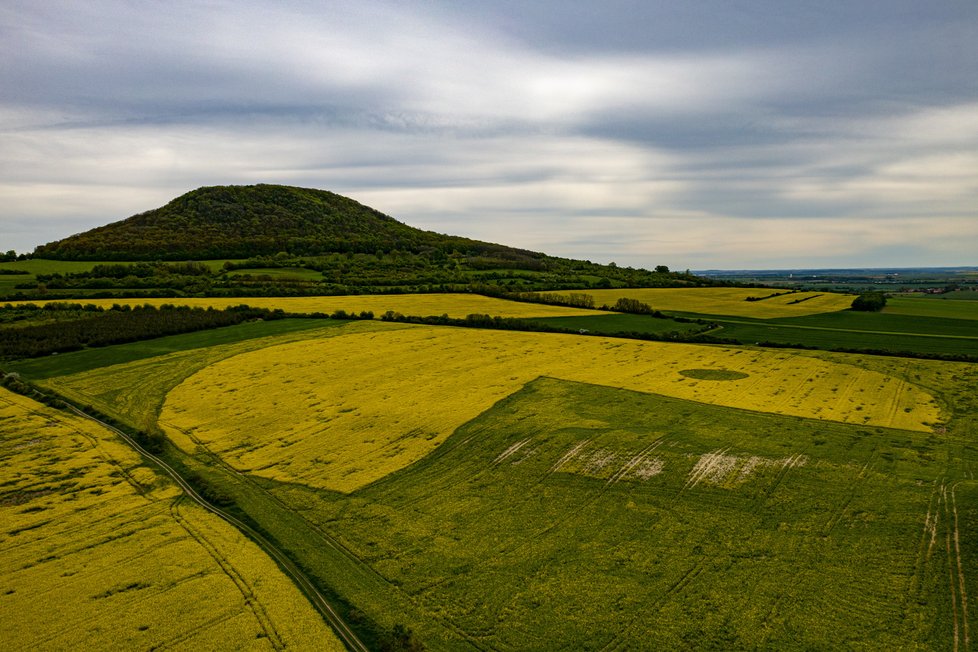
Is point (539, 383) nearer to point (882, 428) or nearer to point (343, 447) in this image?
point (343, 447)

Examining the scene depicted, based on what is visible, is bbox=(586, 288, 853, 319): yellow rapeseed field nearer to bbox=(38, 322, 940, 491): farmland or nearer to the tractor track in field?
bbox=(38, 322, 940, 491): farmland

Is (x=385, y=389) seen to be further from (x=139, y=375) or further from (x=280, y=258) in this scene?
(x=280, y=258)

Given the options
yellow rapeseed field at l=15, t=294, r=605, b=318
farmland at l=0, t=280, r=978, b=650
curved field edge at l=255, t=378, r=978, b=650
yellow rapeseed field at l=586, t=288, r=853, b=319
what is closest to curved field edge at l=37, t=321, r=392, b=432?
farmland at l=0, t=280, r=978, b=650

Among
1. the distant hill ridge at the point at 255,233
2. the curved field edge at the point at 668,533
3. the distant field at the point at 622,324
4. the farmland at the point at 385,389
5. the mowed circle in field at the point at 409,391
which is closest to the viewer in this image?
the curved field edge at the point at 668,533

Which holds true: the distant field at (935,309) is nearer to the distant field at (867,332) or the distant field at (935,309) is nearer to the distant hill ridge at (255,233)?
the distant field at (867,332)

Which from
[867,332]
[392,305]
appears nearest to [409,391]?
[392,305]

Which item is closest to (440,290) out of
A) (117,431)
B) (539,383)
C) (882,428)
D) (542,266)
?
(542,266)

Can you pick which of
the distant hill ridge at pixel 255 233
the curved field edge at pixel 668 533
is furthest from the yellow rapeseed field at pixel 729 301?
the curved field edge at pixel 668 533
